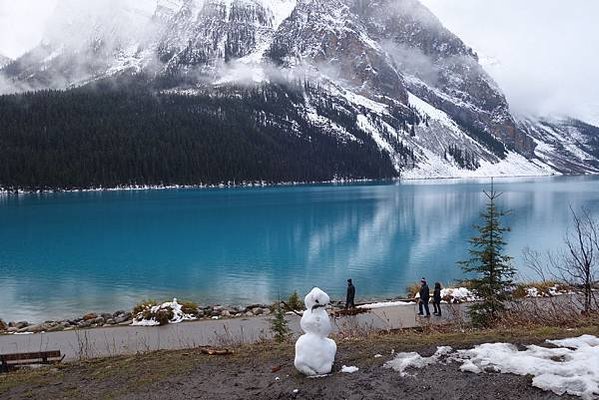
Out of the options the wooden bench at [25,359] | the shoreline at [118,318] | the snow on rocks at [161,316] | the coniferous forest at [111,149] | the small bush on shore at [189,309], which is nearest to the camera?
the wooden bench at [25,359]

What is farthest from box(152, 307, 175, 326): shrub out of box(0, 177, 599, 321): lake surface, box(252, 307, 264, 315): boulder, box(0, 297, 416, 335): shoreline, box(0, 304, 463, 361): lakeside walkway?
box(0, 177, 599, 321): lake surface

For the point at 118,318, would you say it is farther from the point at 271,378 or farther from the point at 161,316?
the point at 271,378

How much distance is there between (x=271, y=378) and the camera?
8.81 metres

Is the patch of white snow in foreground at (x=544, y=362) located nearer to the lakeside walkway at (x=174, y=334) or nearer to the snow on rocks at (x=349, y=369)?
the snow on rocks at (x=349, y=369)

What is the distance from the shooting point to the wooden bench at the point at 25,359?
44.0 ft

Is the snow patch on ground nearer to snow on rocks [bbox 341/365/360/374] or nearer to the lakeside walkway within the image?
snow on rocks [bbox 341/365/360/374]

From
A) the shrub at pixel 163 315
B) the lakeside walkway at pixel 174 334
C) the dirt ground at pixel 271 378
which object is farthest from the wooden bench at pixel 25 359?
the shrub at pixel 163 315

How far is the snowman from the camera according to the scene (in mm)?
8492

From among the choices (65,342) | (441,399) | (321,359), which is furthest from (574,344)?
(65,342)

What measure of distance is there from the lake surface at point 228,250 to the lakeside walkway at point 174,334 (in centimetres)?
1050

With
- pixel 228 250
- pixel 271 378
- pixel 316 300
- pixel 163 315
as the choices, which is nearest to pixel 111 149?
pixel 228 250

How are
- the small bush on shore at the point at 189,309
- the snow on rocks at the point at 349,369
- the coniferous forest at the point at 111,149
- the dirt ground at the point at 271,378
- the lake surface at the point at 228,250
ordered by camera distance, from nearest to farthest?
the dirt ground at the point at 271,378 < the snow on rocks at the point at 349,369 < the small bush on shore at the point at 189,309 < the lake surface at the point at 228,250 < the coniferous forest at the point at 111,149

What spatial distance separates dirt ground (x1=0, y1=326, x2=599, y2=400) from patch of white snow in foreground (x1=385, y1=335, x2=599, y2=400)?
177mm

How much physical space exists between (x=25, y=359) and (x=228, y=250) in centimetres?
3837
